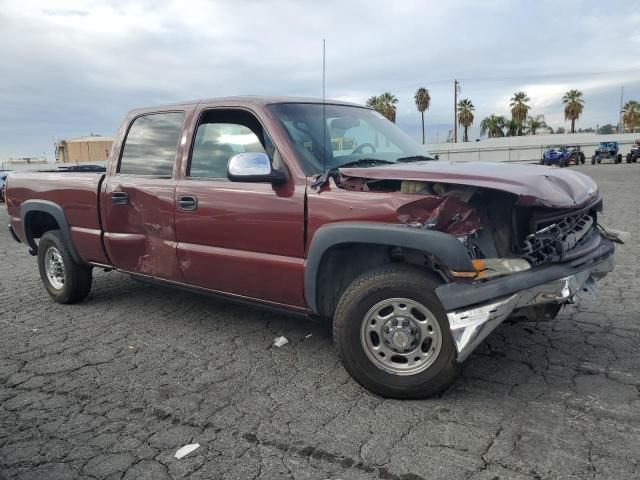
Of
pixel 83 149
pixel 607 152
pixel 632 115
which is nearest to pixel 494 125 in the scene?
pixel 632 115

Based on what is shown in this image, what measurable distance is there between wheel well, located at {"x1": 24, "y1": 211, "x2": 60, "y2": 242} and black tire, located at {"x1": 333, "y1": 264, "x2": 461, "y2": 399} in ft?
12.3

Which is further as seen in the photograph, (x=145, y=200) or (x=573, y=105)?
(x=573, y=105)

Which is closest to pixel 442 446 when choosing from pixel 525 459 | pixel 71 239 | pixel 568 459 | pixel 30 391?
pixel 525 459

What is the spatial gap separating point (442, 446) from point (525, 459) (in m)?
0.39

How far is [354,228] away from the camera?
305cm

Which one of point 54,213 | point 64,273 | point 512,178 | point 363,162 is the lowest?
point 64,273

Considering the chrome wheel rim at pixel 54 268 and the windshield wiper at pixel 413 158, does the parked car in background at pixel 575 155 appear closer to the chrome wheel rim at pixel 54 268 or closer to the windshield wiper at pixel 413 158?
the windshield wiper at pixel 413 158

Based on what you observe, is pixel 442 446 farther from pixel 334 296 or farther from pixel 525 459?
pixel 334 296

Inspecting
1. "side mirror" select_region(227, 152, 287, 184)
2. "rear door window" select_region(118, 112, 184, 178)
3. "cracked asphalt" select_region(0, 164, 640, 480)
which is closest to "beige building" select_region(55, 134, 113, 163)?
"rear door window" select_region(118, 112, 184, 178)

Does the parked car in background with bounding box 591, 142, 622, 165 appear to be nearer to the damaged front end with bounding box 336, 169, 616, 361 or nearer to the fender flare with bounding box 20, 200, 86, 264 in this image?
the damaged front end with bounding box 336, 169, 616, 361

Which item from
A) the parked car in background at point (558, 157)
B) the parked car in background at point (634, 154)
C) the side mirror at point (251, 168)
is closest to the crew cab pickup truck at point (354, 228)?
the side mirror at point (251, 168)

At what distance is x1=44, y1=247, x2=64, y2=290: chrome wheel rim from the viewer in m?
5.46

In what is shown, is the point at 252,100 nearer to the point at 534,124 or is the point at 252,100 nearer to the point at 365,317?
the point at 365,317

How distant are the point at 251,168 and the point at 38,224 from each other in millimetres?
3508
